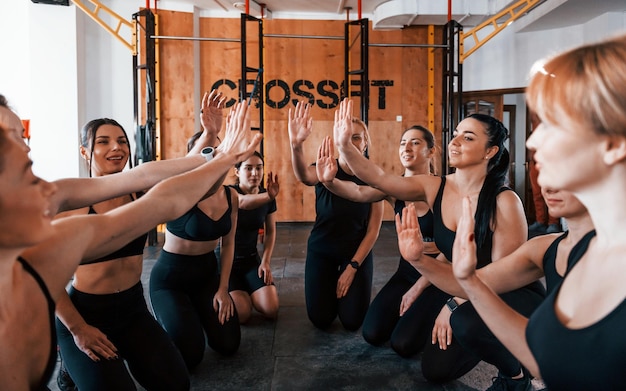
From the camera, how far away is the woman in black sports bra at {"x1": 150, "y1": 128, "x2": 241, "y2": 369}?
256cm

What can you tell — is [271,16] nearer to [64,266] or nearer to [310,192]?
[310,192]

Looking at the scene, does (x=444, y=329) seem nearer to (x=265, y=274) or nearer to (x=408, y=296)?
(x=408, y=296)

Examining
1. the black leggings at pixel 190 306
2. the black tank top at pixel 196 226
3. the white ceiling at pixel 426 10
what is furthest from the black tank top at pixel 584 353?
the white ceiling at pixel 426 10

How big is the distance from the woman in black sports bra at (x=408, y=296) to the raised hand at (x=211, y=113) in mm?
589

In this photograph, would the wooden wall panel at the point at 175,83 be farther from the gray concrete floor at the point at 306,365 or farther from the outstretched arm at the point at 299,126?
the outstretched arm at the point at 299,126

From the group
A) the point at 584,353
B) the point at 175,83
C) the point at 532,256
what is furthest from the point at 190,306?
the point at 175,83

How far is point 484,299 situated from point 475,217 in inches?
42.6

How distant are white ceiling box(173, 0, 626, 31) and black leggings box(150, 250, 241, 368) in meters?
4.85

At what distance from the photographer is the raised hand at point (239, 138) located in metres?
1.66

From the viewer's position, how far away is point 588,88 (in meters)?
0.81

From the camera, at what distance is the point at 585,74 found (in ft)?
2.69

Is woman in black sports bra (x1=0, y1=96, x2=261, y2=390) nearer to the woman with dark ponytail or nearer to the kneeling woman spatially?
the woman with dark ponytail

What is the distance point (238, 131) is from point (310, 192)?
5477mm

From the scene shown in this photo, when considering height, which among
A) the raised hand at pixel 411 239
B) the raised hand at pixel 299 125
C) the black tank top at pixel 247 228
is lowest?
the black tank top at pixel 247 228
